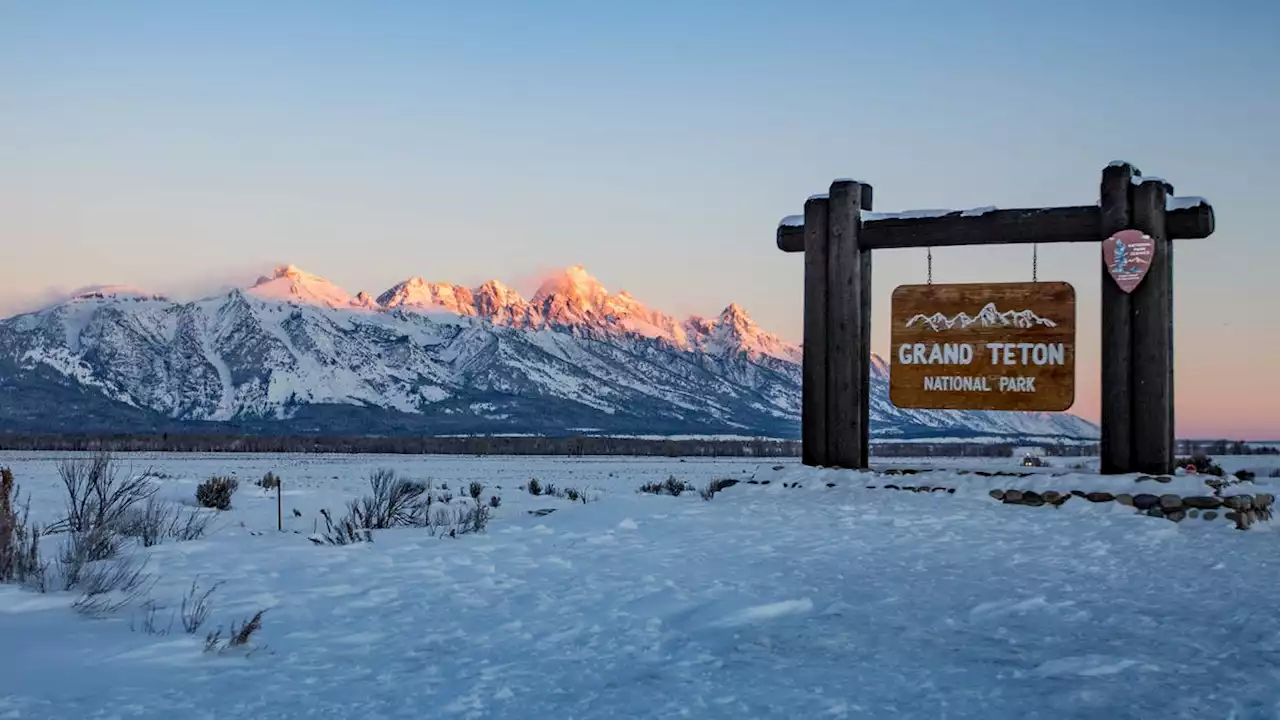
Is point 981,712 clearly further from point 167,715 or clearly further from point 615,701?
point 167,715

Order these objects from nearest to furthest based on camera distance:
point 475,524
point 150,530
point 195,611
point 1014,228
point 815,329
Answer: point 195,611 < point 150,530 < point 475,524 < point 1014,228 < point 815,329

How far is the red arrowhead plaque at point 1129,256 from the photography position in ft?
40.8

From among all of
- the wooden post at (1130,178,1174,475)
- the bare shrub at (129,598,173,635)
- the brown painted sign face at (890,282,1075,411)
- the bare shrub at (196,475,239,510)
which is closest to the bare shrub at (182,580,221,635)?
the bare shrub at (129,598,173,635)

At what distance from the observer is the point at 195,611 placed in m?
6.16

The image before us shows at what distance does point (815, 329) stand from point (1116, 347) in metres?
3.69

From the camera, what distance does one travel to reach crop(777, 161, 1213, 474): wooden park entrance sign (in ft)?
41.0

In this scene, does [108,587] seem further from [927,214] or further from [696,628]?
[927,214]

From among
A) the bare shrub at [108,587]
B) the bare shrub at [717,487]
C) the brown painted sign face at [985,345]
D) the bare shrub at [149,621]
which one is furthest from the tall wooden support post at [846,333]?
the bare shrub at [149,621]

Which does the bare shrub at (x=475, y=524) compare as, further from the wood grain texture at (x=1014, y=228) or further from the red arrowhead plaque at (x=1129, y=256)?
the red arrowhead plaque at (x=1129, y=256)

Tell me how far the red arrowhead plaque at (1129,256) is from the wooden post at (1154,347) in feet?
0.27

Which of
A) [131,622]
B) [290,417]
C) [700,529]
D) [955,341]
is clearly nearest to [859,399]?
[955,341]

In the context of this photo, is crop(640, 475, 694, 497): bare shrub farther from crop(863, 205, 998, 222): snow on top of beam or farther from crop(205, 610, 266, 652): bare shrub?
crop(205, 610, 266, 652): bare shrub

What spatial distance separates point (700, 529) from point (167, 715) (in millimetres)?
6397

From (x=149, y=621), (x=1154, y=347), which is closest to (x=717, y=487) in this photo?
(x=1154, y=347)
